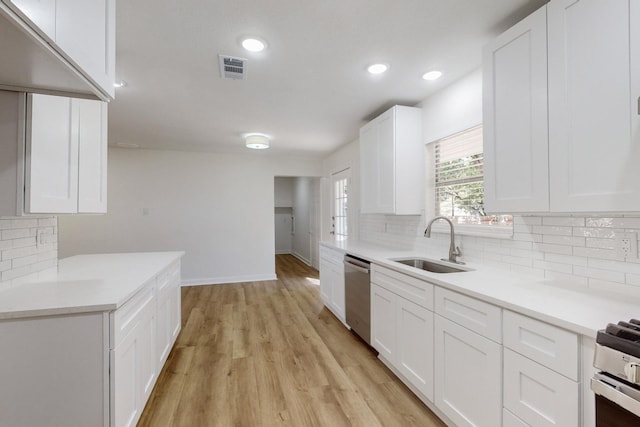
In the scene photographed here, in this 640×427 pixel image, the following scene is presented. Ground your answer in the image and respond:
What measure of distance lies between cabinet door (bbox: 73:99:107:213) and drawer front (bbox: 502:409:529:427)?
8.58 feet

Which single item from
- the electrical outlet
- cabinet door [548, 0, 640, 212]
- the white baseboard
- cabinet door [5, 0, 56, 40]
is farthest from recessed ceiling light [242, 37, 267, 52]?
the white baseboard

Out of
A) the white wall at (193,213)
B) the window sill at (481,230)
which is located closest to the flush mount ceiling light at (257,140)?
the white wall at (193,213)

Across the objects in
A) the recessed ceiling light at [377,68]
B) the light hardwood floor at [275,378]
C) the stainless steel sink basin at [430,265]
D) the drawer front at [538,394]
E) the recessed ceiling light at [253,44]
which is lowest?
the light hardwood floor at [275,378]

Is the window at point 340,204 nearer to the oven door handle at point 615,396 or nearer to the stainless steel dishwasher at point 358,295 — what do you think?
the stainless steel dishwasher at point 358,295

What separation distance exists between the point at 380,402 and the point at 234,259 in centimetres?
397

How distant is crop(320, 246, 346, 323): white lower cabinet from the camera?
10.8 ft

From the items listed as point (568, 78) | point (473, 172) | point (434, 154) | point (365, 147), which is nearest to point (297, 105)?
point (365, 147)

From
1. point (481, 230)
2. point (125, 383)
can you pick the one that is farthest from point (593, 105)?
point (125, 383)

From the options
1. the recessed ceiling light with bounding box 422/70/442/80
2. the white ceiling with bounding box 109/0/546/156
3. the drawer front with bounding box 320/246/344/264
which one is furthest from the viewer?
the drawer front with bounding box 320/246/344/264

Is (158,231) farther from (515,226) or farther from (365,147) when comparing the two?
(515,226)

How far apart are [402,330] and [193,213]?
4258 mm

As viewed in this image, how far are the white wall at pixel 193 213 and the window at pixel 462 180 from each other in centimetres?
335

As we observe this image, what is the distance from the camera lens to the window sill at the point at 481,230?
2.07 m

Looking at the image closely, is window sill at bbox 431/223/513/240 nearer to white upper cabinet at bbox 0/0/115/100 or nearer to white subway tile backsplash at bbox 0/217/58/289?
white upper cabinet at bbox 0/0/115/100
